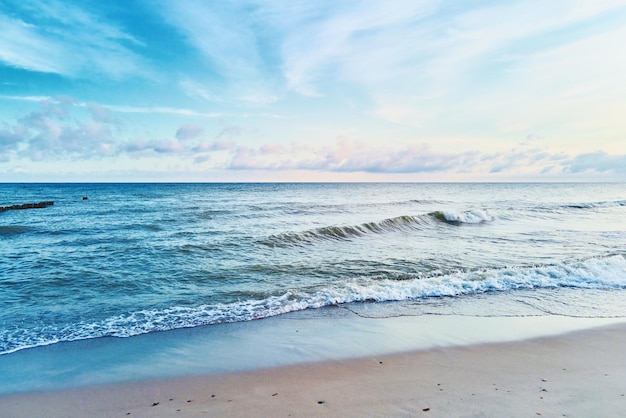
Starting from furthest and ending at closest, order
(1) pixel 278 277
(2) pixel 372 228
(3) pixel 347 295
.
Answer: (2) pixel 372 228 < (1) pixel 278 277 < (3) pixel 347 295

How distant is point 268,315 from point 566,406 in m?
5.50

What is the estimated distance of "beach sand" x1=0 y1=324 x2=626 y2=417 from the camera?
4.43 meters

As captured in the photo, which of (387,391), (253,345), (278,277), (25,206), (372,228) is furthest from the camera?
(25,206)

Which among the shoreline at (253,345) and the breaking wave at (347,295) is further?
the breaking wave at (347,295)

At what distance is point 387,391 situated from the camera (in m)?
4.84

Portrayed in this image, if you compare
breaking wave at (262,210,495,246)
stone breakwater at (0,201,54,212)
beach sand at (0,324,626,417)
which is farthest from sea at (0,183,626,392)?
stone breakwater at (0,201,54,212)

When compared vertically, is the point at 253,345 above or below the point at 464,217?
below

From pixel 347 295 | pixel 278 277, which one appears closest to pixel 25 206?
pixel 278 277

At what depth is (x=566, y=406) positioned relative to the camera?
175 inches

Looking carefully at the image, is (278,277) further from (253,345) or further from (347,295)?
(253,345)

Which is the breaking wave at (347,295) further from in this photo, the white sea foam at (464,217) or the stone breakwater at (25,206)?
the stone breakwater at (25,206)

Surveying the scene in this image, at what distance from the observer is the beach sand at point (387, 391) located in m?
4.43

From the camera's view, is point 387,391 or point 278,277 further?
point 278,277

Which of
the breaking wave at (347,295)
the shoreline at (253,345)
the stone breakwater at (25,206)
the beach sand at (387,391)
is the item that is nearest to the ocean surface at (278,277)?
the breaking wave at (347,295)
